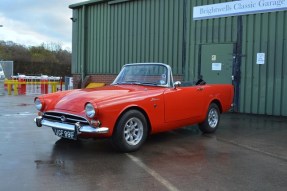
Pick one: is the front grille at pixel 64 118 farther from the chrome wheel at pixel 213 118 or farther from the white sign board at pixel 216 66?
the white sign board at pixel 216 66

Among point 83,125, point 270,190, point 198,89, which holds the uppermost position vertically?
point 198,89

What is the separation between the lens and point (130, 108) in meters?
6.57

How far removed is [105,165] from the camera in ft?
18.8

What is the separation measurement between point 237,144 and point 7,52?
55.7 meters

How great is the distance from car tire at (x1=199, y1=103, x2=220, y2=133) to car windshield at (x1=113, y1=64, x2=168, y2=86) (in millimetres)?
1545

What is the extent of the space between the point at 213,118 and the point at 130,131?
2850 millimetres

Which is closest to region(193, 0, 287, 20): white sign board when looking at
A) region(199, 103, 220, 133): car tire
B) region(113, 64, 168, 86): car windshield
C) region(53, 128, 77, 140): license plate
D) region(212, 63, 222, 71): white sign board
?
region(212, 63, 222, 71): white sign board

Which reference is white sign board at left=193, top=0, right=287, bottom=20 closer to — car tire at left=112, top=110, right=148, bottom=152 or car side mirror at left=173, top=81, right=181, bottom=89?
car side mirror at left=173, top=81, right=181, bottom=89

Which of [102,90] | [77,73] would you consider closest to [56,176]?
[102,90]

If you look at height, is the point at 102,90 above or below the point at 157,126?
above

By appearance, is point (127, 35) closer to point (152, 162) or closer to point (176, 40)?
point (176, 40)

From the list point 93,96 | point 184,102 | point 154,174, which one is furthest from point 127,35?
point 154,174

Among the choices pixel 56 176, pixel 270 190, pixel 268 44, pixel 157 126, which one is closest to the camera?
pixel 270 190

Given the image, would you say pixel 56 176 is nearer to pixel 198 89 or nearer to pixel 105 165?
pixel 105 165
